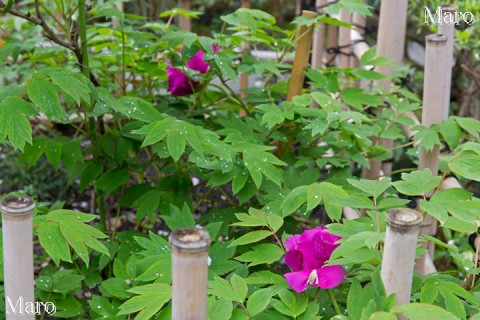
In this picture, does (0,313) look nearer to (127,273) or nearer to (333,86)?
(127,273)

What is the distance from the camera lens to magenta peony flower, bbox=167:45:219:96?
1.80 metres

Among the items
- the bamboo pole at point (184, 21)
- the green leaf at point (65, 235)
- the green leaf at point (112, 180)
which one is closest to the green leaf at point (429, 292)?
the green leaf at point (65, 235)

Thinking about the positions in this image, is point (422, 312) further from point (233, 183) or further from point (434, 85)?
point (434, 85)

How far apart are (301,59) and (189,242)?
113cm

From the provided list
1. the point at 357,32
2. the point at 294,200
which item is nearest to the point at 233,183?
the point at 294,200

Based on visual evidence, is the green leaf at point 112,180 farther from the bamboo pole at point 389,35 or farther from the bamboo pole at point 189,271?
the bamboo pole at point 189,271

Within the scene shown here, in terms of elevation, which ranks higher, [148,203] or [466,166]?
[466,166]

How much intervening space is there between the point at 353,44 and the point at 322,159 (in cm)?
106

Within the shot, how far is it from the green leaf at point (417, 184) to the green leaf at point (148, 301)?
0.40m

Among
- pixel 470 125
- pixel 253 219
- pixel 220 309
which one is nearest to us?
Result: pixel 220 309

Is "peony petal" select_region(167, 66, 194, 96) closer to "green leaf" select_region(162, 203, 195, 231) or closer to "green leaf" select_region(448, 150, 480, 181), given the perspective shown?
"green leaf" select_region(162, 203, 195, 231)

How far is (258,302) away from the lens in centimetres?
100

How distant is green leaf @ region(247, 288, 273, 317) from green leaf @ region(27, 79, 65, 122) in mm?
491

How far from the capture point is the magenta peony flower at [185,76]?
1.80 meters
